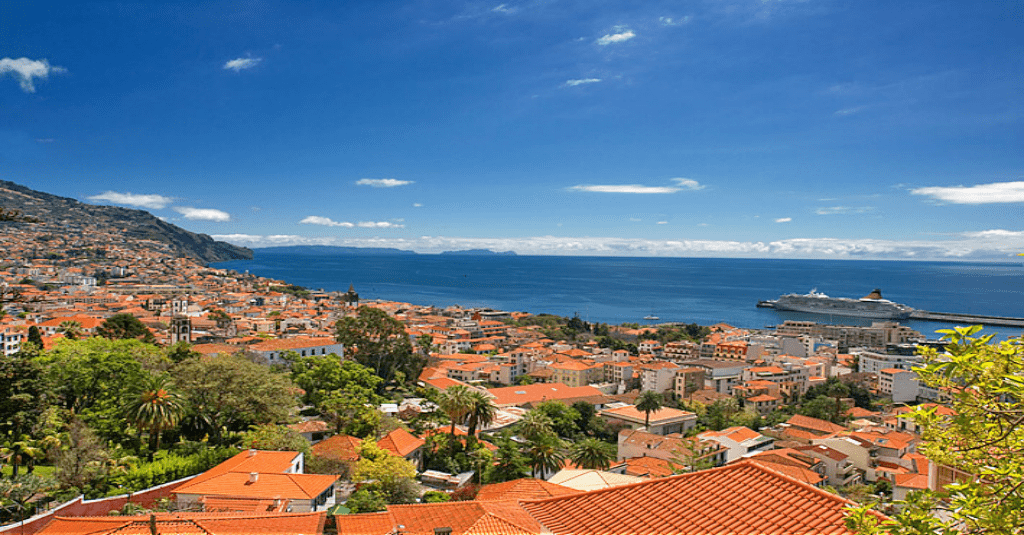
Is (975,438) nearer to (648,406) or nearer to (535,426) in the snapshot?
(535,426)

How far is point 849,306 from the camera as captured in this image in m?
120

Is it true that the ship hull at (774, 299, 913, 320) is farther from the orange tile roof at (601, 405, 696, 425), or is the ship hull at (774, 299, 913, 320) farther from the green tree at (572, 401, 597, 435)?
the green tree at (572, 401, 597, 435)

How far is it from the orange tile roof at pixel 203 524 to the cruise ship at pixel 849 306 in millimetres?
127688

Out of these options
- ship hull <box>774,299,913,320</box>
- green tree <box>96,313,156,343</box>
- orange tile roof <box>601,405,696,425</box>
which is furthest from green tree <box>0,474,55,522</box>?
ship hull <box>774,299,913,320</box>

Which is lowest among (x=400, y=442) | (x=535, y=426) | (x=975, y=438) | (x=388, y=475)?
(x=400, y=442)

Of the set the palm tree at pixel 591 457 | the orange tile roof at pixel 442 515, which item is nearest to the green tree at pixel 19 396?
the orange tile roof at pixel 442 515

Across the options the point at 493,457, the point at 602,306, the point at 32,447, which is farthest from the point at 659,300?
the point at 32,447

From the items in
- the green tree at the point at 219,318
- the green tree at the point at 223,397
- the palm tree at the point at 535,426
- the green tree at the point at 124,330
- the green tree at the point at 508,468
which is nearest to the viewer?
the green tree at the point at 223,397

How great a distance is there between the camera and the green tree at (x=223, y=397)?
61.7 ft

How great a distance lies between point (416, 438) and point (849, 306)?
122 meters

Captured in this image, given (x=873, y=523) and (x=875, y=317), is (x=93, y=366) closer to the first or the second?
(x=873, y=523)

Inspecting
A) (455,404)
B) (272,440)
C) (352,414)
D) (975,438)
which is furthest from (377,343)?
(975,438)

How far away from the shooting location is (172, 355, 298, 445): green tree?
18797 mm

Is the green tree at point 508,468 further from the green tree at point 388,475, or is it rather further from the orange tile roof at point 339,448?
the orange tile roof at point 339,448
